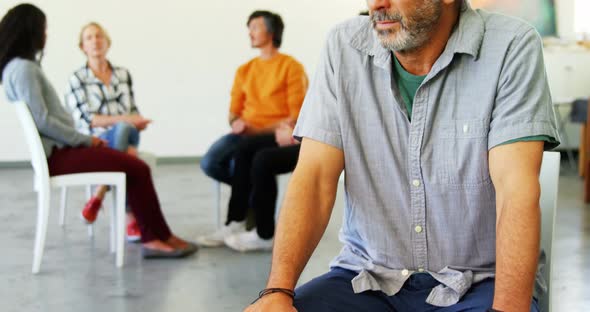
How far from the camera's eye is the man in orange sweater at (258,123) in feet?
14.2

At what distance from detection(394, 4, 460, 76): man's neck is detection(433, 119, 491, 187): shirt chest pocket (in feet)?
0.44

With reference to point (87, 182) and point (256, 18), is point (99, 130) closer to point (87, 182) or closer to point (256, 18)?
point (87, 182)

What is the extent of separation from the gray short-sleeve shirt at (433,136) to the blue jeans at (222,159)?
282 centimetres

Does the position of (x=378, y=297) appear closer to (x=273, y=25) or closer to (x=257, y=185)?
(x=257, y=185)

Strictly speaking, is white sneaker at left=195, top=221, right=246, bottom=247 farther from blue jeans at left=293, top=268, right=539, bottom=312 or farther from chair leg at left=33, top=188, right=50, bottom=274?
blue jeans at left=293, top=268, right=539, bottom=312

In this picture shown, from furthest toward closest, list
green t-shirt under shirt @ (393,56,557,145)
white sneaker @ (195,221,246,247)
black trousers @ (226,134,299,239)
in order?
white sneaker @ (195,221,246,247)
black trousers @ (226,134,299,239)
green t-shirt under shirt @ (393,56,557,145)

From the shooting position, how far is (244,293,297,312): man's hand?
147 centimetres

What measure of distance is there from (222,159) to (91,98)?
0.90 meters

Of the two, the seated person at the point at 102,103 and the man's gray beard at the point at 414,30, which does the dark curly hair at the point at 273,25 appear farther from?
the man's gray beard at the point at 414,30

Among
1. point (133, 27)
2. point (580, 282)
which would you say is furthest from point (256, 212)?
point (133, 27)

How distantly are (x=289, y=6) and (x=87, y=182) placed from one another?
16.6ft

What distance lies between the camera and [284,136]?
4312 mm

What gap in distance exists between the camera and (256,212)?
14.0 ft

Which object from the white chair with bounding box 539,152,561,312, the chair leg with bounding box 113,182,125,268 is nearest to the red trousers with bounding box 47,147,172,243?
the chair leg with bounding box 113,182,125,268
